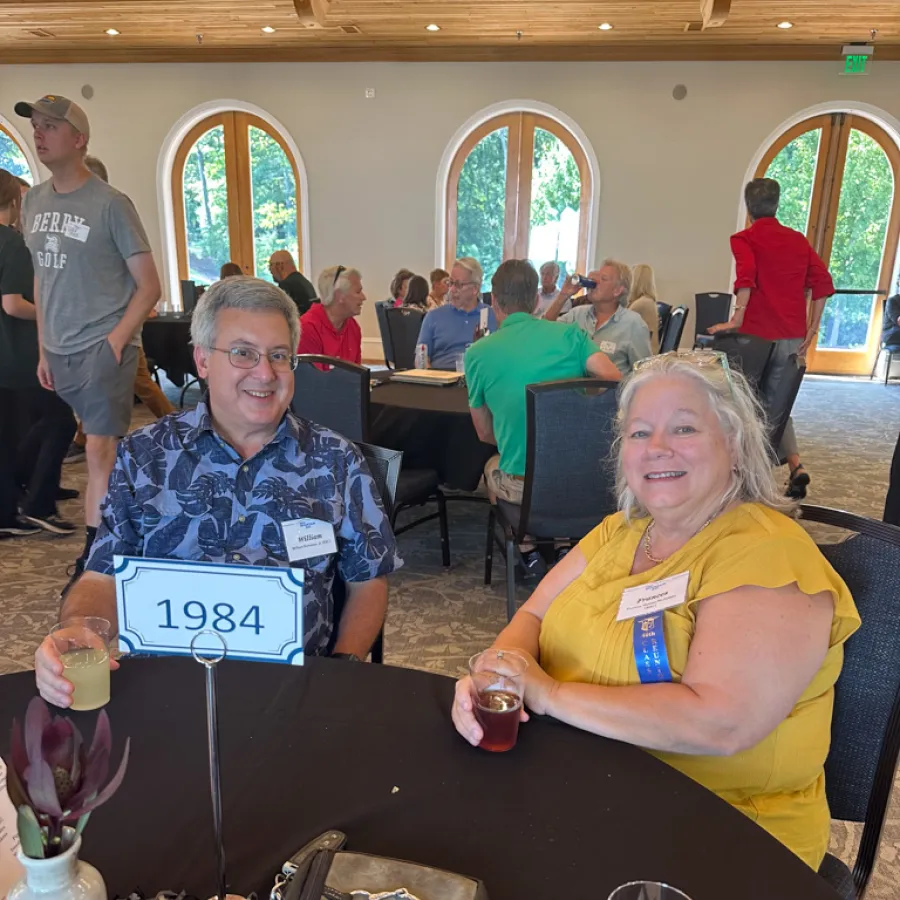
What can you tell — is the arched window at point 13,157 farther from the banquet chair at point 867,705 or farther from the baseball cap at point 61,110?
the banquet chair at point 867,705

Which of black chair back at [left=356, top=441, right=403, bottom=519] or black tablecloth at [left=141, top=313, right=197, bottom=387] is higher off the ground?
black chair back at [left=356, top=441, right=403, bottom=519]

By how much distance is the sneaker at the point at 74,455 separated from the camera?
15.6ft

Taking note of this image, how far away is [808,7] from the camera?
6.36m

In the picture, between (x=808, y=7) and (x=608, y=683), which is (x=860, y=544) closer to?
(x=608, y=683)

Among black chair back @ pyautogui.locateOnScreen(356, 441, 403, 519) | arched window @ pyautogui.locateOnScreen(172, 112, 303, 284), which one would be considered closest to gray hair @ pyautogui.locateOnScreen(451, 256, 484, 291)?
black chair back @ pyautogui.locateOnScreen(356, 441, 403, 519)

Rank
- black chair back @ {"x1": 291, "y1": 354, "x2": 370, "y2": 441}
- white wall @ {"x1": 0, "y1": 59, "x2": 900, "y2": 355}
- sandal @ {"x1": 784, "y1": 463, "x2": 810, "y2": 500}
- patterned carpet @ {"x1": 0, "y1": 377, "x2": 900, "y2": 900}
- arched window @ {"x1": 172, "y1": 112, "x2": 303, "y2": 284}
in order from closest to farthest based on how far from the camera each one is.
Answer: patterned carpet @ {"x1": 0, "y1": 377, "x2": 900, "y2": 900}, black chair back @ {"x1": 291, "y1": 354, "x2": 370, "y2": 441}, sandal @ {"x1": 784, "y1": 463, "x2": 810, "y2": 500}, white wall @ {"x1": 0, "y1": 59, "x2": 900, "y2": 355}, arched window @ {"x1": 172, "y1": 112, "x2": 303, "y2": 284}

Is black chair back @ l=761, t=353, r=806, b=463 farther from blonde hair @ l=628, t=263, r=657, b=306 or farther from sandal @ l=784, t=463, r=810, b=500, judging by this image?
blonde hair @ l=628, t=263, r=657, b=306

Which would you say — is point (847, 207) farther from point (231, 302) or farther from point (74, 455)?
point (231, 302)

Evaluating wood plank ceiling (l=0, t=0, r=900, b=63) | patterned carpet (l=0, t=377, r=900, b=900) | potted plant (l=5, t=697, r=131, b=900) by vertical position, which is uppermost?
wood plank ceiling (l=0, t=0, r=900, b=63)

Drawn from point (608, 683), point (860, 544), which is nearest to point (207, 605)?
point (608, 683)

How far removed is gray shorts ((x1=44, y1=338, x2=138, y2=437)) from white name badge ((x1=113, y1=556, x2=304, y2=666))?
7.75 feet

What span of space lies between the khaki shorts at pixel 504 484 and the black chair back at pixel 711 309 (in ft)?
19.3

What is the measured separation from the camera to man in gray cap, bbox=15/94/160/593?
282 centimetres

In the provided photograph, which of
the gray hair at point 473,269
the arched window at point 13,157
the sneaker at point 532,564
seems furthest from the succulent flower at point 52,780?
the arched window at point 13,157
